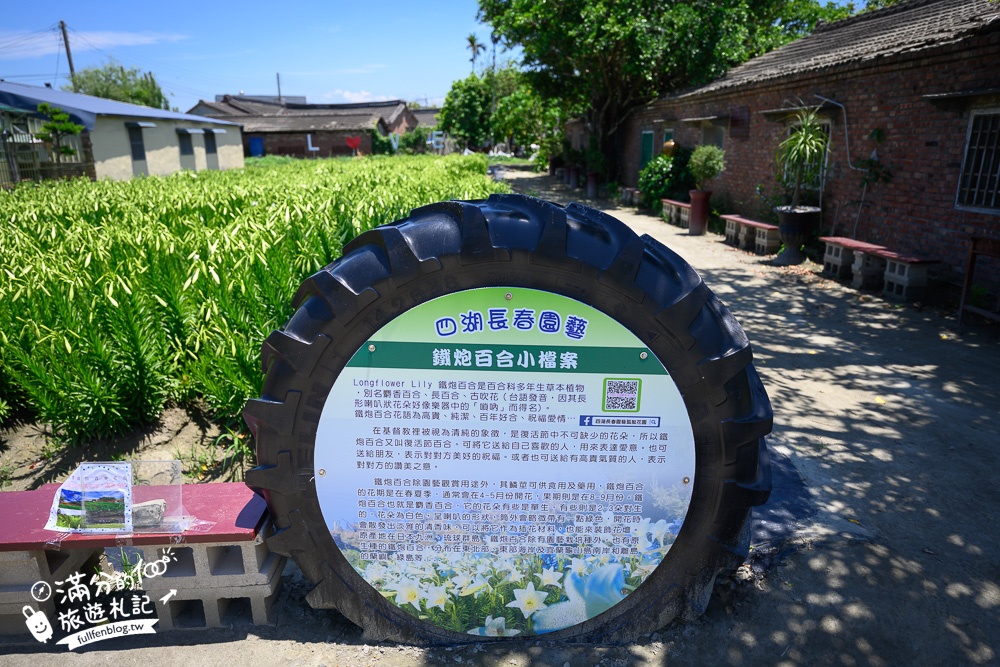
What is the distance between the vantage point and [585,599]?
2551 millimetres

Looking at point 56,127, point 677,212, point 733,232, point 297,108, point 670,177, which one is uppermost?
point 297,108

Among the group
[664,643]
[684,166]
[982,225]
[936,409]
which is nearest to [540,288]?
[664,643]

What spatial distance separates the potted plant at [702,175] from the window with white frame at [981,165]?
253 inches

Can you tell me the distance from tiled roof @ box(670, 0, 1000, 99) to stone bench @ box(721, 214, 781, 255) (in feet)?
9.34

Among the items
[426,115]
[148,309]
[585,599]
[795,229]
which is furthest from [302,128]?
[585,599]

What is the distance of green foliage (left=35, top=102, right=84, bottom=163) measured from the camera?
20.2 meters

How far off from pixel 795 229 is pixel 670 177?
299 inches

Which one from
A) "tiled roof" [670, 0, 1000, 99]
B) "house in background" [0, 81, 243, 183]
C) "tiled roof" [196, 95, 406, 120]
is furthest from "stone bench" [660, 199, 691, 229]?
"tiled roof" [196, 95, 406, 120]

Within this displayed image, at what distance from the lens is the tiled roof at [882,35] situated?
8969 millimetres

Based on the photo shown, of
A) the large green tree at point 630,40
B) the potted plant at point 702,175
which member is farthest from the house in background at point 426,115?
the potted plant at point 702,175

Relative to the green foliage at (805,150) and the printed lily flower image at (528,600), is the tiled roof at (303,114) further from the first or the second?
the printed lily flower image at (528,600)

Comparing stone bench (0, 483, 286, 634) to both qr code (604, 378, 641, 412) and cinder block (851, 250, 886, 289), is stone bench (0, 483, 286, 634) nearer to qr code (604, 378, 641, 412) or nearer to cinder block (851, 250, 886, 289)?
qr code (604, 378, 641, 412)

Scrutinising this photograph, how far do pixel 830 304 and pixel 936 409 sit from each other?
12.2ft

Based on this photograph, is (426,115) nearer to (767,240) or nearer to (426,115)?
(426,115)
